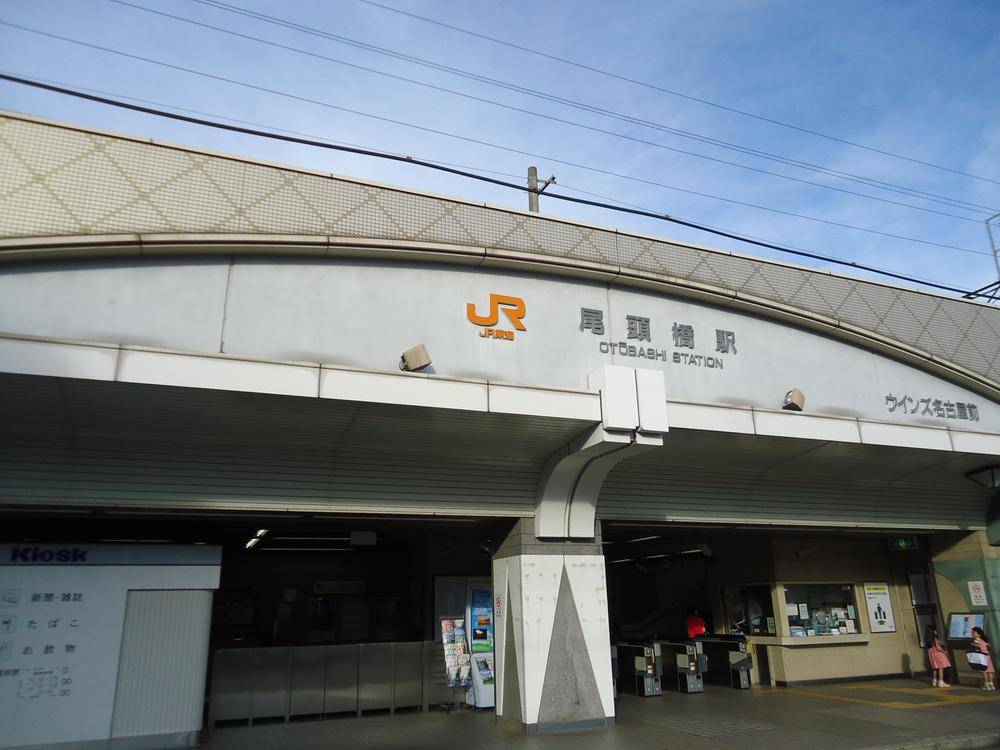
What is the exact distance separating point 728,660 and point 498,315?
10307 mm

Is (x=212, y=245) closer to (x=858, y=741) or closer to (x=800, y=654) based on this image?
(x=858, y=741)

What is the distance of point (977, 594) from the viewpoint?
1559 cm

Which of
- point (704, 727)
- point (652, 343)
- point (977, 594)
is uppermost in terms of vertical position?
point (652, 343)

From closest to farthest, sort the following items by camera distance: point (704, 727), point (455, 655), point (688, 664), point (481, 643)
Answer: point (704, 727) < point (455, 655) < point (481, 643) < point (688, 664)

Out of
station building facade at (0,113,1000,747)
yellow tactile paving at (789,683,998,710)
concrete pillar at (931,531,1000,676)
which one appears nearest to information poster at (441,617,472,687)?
station building facade at (0,113,1000,747)

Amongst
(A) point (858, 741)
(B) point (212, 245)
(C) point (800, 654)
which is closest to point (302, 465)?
(B) point (212, 245)

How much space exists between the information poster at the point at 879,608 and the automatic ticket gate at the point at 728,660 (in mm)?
3325

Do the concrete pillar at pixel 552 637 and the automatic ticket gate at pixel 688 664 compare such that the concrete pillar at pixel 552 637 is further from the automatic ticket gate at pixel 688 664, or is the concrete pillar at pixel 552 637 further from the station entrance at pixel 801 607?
the automatic ticket gate at pixel 688 664

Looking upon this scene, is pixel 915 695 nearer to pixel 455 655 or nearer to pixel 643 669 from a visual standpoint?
pixel 643 669

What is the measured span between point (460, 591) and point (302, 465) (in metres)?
5.50

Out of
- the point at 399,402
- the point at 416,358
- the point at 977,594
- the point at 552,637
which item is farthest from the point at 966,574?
the point at 399,402

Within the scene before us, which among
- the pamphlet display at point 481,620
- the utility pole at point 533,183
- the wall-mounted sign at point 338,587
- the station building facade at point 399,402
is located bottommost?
the pamphlet display at point 481,620

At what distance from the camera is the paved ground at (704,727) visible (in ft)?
32.1

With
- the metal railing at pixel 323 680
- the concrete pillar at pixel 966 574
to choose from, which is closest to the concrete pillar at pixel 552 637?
the metal railing at pixel 323 680
